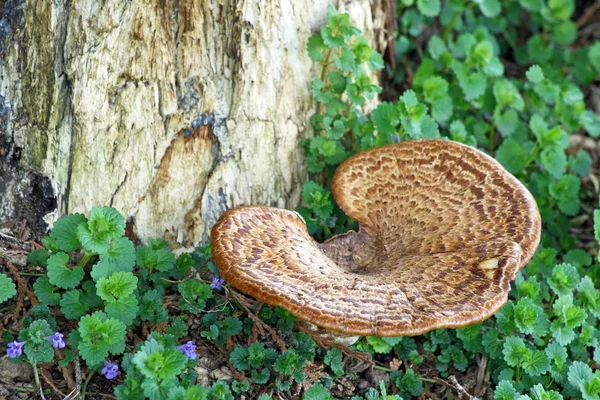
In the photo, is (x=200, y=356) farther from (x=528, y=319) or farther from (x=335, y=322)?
(x=528, y=319)

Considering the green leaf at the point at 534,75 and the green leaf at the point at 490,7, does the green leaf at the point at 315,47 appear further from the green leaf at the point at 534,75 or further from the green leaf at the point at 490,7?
the green leaf at the point at 490,7

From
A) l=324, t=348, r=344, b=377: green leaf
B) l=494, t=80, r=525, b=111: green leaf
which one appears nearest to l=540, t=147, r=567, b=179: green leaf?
l=494, t=80, r=525, b=111: green leaf

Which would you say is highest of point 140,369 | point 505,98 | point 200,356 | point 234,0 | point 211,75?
point 234,0

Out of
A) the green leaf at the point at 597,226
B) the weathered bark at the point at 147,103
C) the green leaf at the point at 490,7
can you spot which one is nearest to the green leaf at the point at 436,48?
the green leaf at the point at 490,7

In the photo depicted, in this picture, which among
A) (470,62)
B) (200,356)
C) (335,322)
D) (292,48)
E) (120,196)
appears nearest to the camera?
(335,322)

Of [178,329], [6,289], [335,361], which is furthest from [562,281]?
[6,289]

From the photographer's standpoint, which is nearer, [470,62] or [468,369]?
[468,369]

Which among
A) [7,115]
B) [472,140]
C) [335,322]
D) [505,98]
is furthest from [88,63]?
[505,98]
